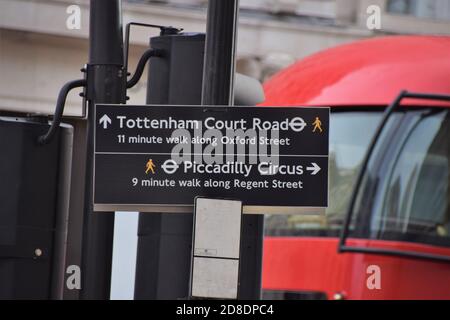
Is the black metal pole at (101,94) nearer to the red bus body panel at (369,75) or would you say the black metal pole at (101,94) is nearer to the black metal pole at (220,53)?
the black metal pole at (220,53)

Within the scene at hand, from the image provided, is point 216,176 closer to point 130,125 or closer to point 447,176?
point 130,125

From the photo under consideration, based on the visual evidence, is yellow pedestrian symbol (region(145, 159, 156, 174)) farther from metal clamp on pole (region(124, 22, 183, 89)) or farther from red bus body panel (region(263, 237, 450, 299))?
red bus body panel (region(263, 237, 450, 299))

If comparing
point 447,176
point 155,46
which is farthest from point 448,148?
point 155,46

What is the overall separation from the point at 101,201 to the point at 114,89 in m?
0.68

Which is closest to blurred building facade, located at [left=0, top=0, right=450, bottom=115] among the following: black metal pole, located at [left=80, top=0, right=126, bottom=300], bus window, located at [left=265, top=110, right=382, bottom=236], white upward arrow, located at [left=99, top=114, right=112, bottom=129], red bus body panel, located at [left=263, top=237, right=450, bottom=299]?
bus window, located at [left=265, top=110, right=382, bottom=236]

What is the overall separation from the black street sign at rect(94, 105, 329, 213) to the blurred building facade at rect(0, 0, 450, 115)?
1022 cm

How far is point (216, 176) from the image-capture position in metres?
6.07

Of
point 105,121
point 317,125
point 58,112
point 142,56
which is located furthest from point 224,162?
point 142,56

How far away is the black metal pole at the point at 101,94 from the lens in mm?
6531

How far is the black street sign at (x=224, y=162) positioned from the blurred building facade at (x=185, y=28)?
10224 mm

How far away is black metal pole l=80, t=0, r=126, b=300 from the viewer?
653cm

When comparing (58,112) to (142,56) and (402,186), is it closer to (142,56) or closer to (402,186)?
(142,56)

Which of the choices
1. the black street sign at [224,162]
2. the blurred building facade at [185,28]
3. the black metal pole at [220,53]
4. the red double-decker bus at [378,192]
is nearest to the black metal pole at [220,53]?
the black metal pole at [220,53]
